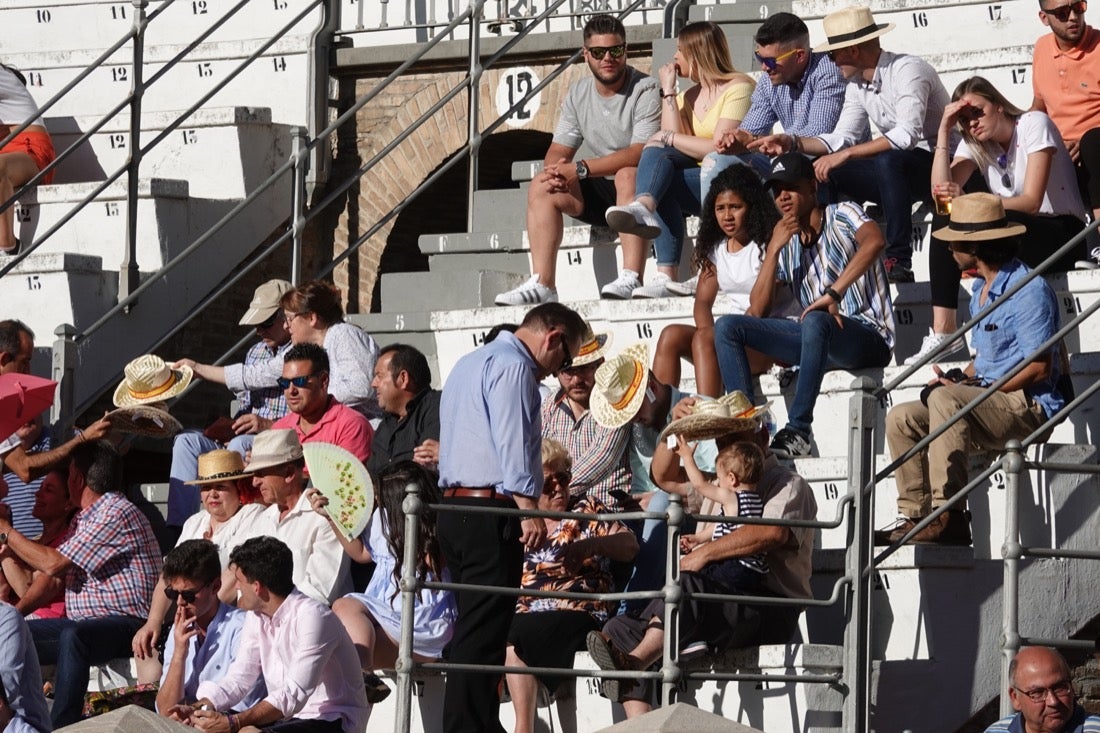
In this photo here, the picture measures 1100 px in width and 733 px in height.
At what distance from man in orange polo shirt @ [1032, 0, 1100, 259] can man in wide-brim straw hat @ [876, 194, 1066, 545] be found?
161 centimetres

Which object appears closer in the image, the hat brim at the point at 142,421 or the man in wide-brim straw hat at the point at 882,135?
the hat brim at the point at 142,421

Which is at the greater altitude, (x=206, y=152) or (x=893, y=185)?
(x=206, y=152)

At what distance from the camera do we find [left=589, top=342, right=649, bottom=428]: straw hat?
9602 mm

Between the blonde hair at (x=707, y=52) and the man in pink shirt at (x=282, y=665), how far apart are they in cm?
411

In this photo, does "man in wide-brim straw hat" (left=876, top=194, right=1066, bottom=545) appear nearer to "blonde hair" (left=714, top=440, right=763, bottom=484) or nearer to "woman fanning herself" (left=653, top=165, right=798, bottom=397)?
"blonde hair" (left=714, top=440, right=763, bottom=484)

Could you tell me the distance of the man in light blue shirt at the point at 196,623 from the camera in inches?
350

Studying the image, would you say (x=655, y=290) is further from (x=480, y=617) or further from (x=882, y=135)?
(x=480, y=617)

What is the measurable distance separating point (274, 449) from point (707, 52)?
334cm

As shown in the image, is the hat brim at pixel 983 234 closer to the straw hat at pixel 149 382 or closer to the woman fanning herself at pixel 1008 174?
the woman fanning herself at pixel 1008 174

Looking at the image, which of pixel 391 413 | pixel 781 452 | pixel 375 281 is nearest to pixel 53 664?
pixel 391 413

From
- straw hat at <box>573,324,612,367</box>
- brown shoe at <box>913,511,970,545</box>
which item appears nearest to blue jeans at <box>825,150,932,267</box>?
straw hat at <box>573,324,612,367</box>

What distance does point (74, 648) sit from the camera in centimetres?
Result: 951

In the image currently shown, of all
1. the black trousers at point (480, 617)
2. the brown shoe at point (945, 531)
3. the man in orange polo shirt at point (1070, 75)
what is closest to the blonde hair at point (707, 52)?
the man in orange polo shirt at point (1070, 75)

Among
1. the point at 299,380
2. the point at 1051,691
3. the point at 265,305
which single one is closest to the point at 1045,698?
the point at 1051,691
